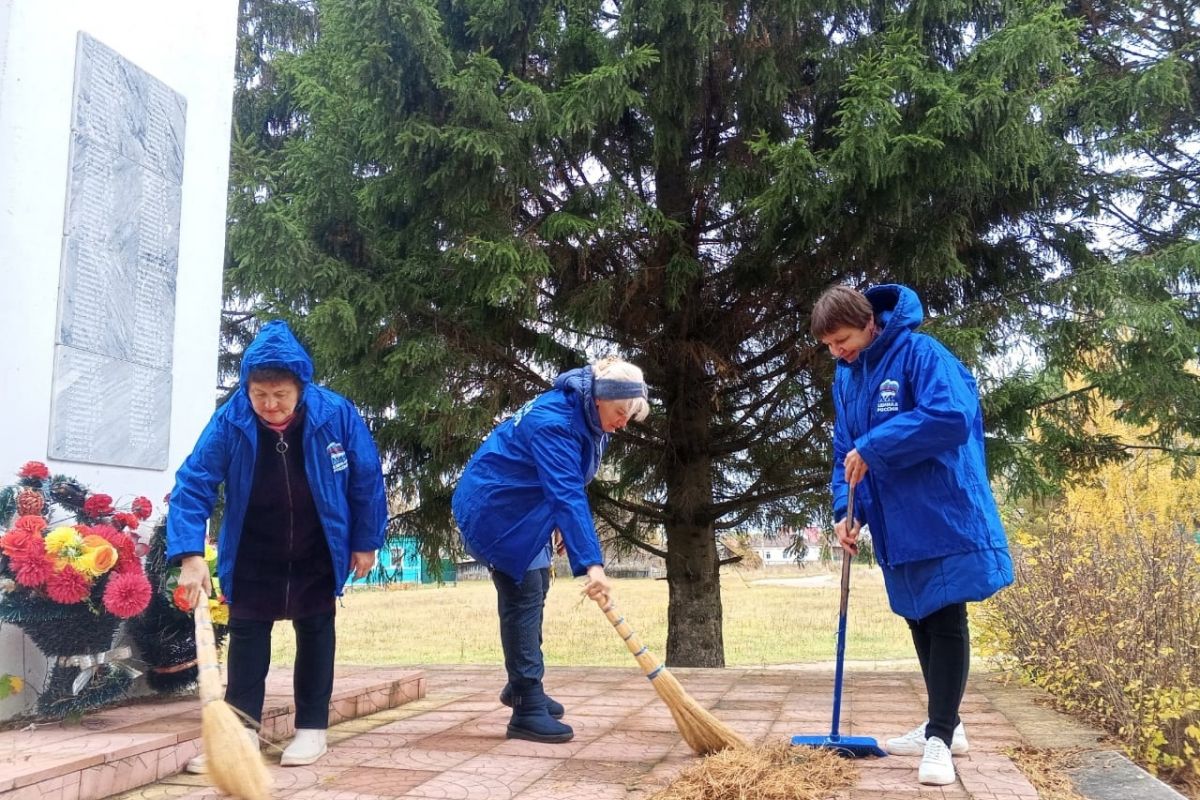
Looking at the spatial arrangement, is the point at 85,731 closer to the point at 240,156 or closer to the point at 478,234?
the point at 478,234

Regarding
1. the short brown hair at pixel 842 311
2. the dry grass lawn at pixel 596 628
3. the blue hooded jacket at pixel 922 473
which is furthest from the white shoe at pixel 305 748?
the dry grass lawn at pixel 596 628

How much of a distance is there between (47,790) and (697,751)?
188cm

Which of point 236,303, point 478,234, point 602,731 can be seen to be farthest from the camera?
point 236,303

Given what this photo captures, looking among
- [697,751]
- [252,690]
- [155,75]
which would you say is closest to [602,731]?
[697,751]

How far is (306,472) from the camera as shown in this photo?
324 centimetres

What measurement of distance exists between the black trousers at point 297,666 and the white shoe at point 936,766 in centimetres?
195

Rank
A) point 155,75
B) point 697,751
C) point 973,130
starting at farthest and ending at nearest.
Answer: point 973,130
point 155,75
point 697,751

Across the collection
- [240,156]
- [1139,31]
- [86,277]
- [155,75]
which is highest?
[1139,31]

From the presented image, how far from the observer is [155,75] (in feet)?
15.0

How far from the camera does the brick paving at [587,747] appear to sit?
9.33ft

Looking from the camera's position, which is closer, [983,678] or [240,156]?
[983,678]

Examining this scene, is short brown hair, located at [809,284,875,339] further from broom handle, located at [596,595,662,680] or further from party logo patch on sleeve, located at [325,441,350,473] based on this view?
party logo patch on sleeve, located at [325,441,350,473]

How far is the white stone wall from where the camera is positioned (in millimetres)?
3656

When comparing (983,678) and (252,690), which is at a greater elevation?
(252,690)
